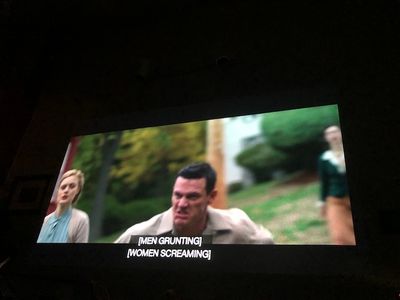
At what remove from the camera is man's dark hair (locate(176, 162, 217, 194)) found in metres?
1.67

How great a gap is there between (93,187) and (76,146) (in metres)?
0.37

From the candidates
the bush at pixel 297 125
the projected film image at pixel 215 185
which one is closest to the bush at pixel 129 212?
the projected film image at pixel 215 185

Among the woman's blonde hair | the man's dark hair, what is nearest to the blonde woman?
the woman's blonde hair

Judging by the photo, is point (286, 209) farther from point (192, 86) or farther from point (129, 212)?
point (192, 86)

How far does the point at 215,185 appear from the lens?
1660 millimetres

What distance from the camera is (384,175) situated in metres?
1.54

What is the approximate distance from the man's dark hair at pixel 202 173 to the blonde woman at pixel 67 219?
2.06ft

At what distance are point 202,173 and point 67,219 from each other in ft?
2.76

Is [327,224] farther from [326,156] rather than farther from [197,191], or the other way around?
[197,191]

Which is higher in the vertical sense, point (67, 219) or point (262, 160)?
point (262, 160)
